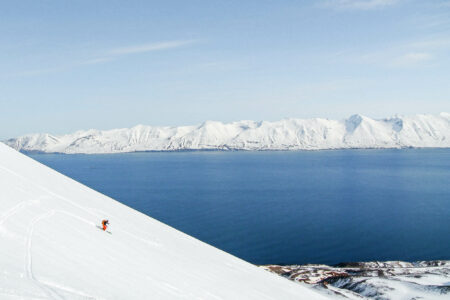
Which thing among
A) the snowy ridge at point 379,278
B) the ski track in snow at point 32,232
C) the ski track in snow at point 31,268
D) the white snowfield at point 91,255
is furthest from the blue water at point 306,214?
the ski track in snow at point 31,268

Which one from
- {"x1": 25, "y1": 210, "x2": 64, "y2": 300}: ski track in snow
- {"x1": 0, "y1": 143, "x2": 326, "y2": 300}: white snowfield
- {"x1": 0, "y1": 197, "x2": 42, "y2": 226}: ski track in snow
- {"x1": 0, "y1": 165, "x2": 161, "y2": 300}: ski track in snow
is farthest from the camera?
{"x1": 0, "y1": 197, "x2": 42, "y2": 226}: ski track in snow

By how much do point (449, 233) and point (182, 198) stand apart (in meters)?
51.8

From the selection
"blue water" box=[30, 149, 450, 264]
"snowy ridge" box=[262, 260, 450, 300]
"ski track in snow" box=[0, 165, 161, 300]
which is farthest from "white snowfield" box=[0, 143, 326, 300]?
"blue water" box=[30, 149, 450, 264]

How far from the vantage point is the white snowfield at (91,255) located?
9.34 meters

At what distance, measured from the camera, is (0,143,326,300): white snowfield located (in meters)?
9.34

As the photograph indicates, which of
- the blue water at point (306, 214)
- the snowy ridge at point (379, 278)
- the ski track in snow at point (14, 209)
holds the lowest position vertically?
the snowy ridge at point (379, 278)

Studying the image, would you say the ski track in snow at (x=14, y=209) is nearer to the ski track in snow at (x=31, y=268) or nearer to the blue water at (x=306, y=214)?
the ski track in snow at (x=31, y=268)

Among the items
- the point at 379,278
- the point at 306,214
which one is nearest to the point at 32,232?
the point at 379,278

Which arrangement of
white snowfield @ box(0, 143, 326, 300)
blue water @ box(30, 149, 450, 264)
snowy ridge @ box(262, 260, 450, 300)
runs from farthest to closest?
1. blue water @ box(30, 149, 450, 264)
2. snowy ridge @ box(262, 260, 450, 300)
3. white snowfield @ box(0, 143, 326, 300)

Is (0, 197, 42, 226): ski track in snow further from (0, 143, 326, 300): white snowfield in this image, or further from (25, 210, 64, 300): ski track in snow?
(25, 210, 64, 300): ski track in snow

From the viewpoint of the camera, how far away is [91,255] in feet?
40.3

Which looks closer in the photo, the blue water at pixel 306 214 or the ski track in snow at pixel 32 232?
the ski track in snow at pixel 32 232

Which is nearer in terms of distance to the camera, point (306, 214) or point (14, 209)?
point (14, 209)

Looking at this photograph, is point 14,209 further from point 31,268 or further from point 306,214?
point 306,214
